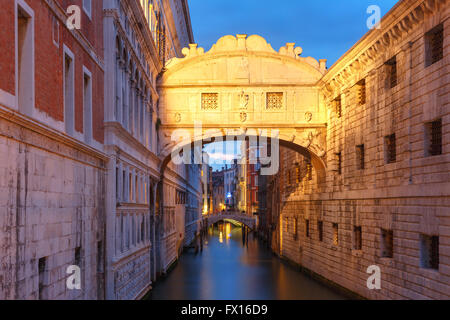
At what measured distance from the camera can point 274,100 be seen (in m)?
22.9

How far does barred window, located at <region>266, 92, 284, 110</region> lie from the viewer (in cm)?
2284

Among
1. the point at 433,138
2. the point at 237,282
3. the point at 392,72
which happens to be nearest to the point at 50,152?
the point at 433,138

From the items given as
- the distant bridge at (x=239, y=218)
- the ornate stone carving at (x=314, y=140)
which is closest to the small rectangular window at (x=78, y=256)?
the ornate stone carving at (x=314, y=140)

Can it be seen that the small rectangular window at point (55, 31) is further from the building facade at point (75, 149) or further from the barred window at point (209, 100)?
the barred window at point (209, 100)

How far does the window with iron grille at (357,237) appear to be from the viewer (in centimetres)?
1856

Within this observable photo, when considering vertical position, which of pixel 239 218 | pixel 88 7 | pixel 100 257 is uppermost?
pixel 88 7

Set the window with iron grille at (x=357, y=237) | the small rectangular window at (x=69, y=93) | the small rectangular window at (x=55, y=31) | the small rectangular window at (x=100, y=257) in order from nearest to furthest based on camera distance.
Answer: the small rectangular window at (x=55, y=31) → the small rectangular window at (x=69, y=93) → the small rectangular window at (x=100, y=257) → the window with iron grille at (x=357, y=237)

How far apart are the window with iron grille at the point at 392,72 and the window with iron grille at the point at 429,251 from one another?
4.86 metres

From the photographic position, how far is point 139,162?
1819 cm

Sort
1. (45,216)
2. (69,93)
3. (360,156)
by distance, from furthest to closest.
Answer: (360,156) → (69,93) → (45,216)

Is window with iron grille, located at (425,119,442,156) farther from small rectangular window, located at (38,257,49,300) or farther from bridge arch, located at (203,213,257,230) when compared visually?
bridge arch, located at (203,213,257,230)

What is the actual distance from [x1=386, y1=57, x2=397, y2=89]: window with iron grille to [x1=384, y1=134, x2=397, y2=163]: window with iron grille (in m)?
1.54

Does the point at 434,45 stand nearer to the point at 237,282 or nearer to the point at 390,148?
the point at 390,148

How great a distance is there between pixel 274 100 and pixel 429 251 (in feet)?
36.3
